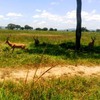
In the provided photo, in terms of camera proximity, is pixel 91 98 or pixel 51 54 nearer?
pixel 91 98

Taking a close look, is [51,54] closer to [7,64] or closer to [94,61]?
[94,61]

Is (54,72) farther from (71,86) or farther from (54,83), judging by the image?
(71,86)

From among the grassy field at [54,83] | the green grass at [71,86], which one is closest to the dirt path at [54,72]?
the grassy field at [54,83]

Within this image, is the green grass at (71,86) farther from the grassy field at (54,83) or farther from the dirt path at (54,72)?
the dirt path at (54,72)

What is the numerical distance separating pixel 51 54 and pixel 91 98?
9460mm

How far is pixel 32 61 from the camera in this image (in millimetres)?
15586

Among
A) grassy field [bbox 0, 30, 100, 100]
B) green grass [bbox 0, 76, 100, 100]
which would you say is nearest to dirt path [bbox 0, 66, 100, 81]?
grassy field [bbox 0, 30, 100, 100]

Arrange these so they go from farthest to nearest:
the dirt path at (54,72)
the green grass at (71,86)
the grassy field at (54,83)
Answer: the dirt path at (54,72), the green grass at (71,86), the grassy field at (54,83)

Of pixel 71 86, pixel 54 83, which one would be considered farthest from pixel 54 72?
pixel 71 86

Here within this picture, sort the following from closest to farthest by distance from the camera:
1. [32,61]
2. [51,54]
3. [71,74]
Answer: [71,74]
[32,61]
[51,54]

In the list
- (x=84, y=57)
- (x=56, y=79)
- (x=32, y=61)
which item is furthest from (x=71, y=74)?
(x=84, y=57)

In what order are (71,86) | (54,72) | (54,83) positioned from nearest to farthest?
1. (71,86)
2. (54,83)
3. (54,72)

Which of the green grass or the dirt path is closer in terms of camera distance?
the green grass

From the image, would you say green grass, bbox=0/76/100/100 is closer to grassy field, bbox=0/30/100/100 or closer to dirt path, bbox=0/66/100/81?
grassy field, bbox=0/30/100/100
